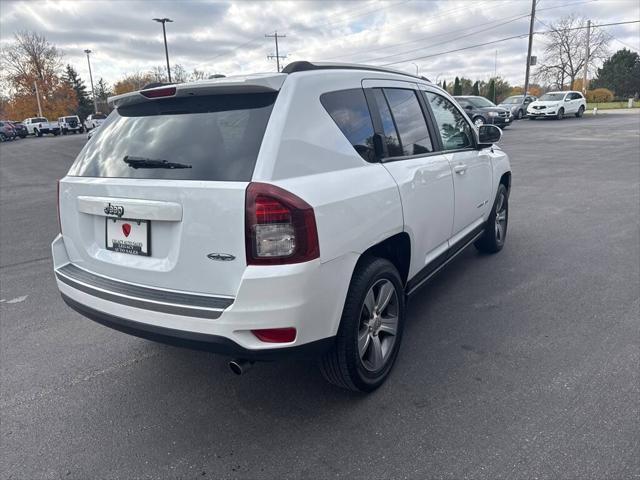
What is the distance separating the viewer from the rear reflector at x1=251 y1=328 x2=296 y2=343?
232cm

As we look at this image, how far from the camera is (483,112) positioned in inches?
966

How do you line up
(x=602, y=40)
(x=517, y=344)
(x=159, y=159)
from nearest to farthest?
(x=159, y=159) < (x=517, y=344) < (x=602, y=40)

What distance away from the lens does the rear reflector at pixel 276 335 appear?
7.61 feet

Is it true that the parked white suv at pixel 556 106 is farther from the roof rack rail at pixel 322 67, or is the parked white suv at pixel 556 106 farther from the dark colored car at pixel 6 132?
the dark colored car at pixel 6 132

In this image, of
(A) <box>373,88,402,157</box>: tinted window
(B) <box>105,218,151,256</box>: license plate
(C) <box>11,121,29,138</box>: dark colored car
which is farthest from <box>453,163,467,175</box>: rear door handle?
(C) <box>11,121,29,138</box>: dark colored car

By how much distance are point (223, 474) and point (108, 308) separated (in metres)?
1.09

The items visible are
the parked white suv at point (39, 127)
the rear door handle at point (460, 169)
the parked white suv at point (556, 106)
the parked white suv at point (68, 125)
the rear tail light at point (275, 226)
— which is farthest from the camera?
the parked white suv at point (68, 125)

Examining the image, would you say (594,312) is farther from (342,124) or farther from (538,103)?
(538,103)

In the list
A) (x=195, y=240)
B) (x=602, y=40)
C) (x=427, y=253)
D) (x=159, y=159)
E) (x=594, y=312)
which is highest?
(x=602, y=40)

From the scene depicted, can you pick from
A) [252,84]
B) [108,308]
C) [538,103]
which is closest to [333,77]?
[252,84]

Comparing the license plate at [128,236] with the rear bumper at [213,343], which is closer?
the rear bumper at [213,343]

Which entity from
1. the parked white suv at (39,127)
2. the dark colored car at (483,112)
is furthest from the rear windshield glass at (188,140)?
the parked white suv at (39,127)

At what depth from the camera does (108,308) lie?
8.75 feet

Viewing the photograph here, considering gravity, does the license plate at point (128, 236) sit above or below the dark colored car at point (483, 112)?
below
